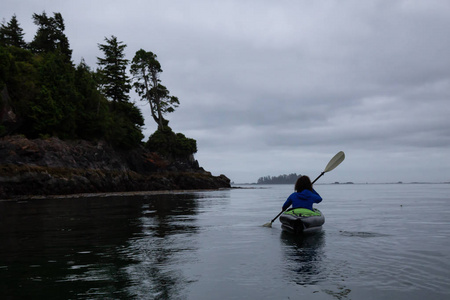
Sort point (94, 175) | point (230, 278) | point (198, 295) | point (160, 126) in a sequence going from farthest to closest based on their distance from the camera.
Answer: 1. point (160, 126)
2. point (94, 175)
3. point (230, 278)
4. point (198, 295)

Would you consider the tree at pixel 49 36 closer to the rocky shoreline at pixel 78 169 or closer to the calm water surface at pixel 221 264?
the rocky shoreline at pixel 78 169

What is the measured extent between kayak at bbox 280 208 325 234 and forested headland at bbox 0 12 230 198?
3373cm

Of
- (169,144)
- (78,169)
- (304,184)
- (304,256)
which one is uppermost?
(169,144)

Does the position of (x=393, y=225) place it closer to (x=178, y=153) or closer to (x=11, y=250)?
(x=11, y=250)

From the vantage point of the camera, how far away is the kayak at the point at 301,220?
10.8m

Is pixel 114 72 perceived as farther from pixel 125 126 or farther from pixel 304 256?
pixel 304 256

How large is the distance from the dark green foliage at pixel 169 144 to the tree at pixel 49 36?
24.5 meters

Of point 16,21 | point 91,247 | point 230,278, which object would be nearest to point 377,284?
point 230,278

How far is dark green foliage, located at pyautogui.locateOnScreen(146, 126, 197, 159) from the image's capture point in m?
72.7

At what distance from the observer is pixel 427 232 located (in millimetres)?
12023

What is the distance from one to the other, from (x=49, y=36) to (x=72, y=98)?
27.4 metres

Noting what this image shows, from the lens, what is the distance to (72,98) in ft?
173

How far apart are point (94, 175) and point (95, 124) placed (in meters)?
13.6

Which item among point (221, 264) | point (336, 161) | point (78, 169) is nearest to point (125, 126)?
point (78, 169)
